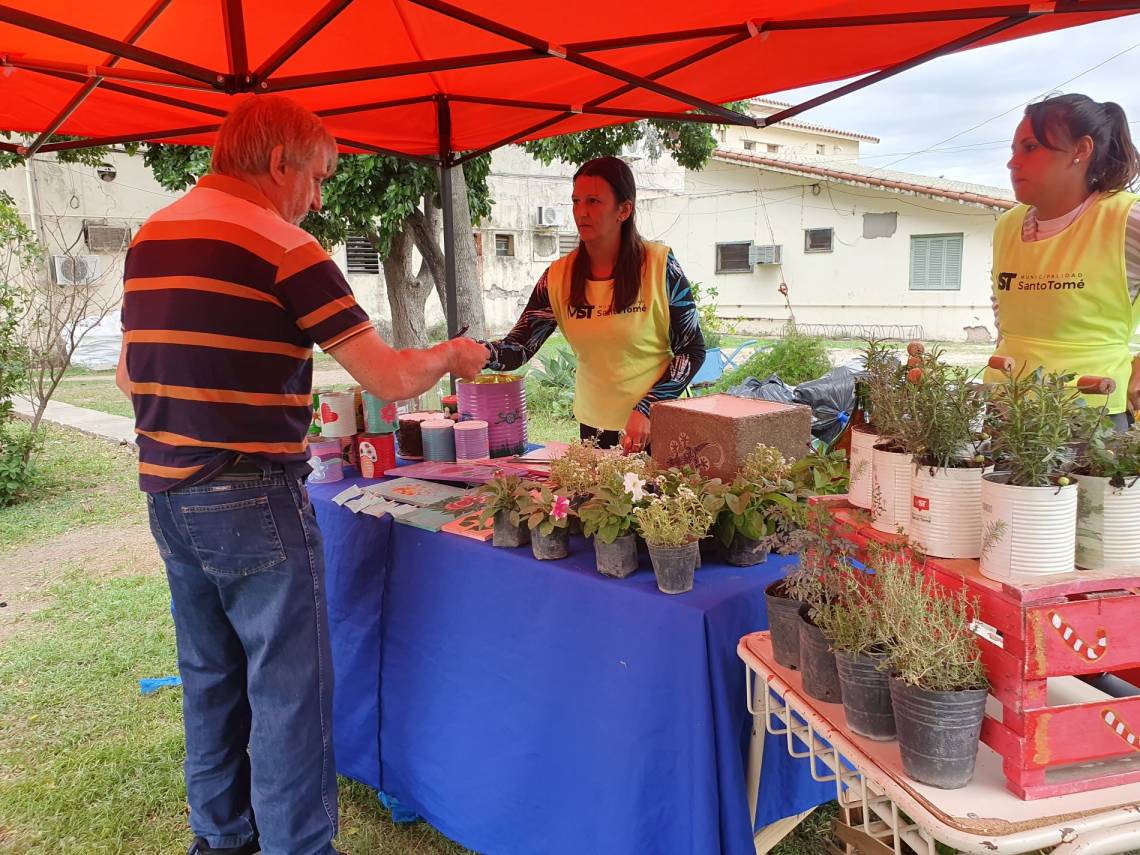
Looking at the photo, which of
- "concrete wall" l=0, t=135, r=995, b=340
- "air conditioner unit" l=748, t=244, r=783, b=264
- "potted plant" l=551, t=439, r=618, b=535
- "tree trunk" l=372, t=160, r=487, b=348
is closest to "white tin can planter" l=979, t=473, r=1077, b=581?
"potted plant" l=551, t=439, r=618, b=535

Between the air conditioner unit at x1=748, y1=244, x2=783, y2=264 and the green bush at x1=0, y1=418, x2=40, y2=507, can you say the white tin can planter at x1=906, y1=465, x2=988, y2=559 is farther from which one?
the air conditioner unit at x1=748, y1=244, x2=783, y2=264

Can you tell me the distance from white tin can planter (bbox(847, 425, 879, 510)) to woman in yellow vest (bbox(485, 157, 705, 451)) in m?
1.01

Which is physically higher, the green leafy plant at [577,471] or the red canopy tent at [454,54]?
the red canopy tent at [454,54]

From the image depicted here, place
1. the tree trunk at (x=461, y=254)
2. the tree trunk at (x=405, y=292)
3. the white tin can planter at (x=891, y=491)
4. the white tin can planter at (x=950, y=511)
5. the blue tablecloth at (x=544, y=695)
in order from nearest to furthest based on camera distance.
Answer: the white tin can planter at (x=950, y=511)
the white tin can planter at (x=891, y=491)
the blue tablecloth at (x=544, y=695)
the tree trunk at (x=461, y=254)
the tree trunk at (x=405, y=292)

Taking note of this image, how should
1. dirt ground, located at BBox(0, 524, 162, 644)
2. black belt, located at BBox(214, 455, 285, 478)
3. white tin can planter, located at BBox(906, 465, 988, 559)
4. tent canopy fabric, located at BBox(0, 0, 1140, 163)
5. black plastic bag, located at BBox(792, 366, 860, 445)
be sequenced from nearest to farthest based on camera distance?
1. white tin can planter, located at BBox(906, 465, 988, 559)
2. black belt, located at BBox(214, 455, 285, 478)
3. tent canopy fabric, located at BBox(0, 0, 1140, 163)
4. dirt ground, located at BBox(0, 524, 162, 644)
5. black plastic bag, located at BBox(792, 366, 860, 445)

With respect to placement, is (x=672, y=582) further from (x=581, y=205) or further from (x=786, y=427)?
(x=581, y=205)

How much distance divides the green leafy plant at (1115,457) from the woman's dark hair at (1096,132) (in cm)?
124

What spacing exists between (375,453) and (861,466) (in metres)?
1.62

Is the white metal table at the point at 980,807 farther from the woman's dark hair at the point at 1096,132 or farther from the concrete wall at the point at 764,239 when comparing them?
the concrete wall at the point at 764,239

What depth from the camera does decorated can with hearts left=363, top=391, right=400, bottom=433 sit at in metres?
2.62

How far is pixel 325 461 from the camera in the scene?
99.5 inches

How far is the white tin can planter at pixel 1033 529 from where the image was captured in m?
1.04

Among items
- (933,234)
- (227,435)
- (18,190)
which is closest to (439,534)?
(227,435)

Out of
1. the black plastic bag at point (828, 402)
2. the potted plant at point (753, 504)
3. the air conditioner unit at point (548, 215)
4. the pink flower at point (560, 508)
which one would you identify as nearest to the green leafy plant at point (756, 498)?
the potted plant at point (753, 504)
